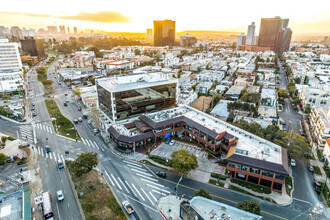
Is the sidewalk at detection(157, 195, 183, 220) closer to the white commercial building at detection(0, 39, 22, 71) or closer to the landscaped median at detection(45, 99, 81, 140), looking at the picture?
the landscaped median at detection(45, 99, 81, 140)

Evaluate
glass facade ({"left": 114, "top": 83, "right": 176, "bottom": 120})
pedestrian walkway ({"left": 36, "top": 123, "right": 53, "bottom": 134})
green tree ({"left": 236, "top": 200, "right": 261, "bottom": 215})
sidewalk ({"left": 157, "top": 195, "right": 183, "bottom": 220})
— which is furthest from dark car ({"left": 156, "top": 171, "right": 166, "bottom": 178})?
pedestrian walkway ({"left": 36, "top": 123, "right": 53, "bottom": 134})

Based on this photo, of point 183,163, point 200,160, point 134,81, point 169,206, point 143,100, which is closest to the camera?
point 169,206

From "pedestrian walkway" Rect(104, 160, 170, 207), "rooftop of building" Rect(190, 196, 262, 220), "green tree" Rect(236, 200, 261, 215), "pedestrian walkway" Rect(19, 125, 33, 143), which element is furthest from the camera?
"pedestrian walkway" Rect(19, 125, 33, 143)

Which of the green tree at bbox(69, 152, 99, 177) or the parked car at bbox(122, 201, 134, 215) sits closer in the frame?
the parked car at bbox(122, 201, 134, 215)

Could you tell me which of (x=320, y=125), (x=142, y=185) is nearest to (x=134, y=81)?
(x=142, y=185)

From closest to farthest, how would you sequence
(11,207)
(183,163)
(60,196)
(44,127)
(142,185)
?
(11,207) → (60,196) → (183,163) → (142,185) → (44,127)

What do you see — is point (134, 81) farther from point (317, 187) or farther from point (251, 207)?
point (317, 187)

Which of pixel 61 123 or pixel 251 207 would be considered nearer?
pixel 251 207

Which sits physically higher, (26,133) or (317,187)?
(26,133)

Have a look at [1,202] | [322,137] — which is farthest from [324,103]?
[1,202]
